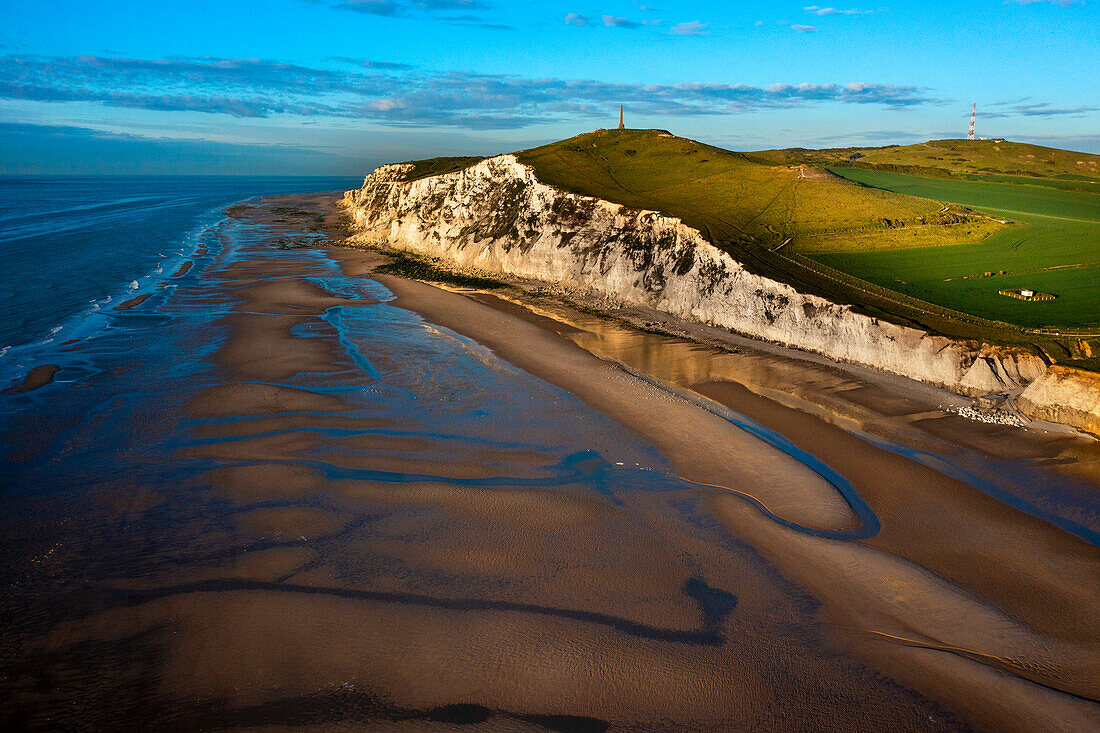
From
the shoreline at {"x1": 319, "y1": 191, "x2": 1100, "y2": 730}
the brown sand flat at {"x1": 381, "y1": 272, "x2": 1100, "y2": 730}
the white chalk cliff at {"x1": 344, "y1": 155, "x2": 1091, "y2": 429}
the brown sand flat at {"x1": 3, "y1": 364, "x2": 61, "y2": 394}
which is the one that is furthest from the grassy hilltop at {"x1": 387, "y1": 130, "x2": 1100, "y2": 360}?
the brown sand flat at {"x1": 3, "y1": 364, "x2": 61, "y2": 394}

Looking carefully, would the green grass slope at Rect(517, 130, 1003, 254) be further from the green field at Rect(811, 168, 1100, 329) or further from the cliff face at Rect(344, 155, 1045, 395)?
the green field at Rect(811, 168, 1100, 329)

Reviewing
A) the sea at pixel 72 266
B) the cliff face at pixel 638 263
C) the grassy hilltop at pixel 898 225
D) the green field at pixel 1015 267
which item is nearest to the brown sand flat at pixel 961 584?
the cliff face at pixel 638 263

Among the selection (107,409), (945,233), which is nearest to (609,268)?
(945,233)

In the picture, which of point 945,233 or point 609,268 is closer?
point 945,233

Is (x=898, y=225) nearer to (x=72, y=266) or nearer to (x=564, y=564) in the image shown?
(x=564, y=564)

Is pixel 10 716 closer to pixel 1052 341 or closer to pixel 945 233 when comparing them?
pixel 1052 341
